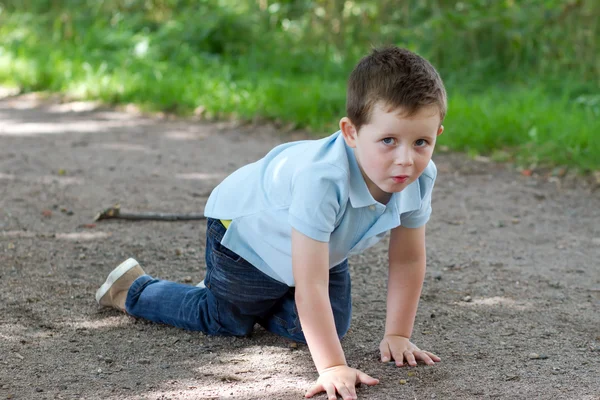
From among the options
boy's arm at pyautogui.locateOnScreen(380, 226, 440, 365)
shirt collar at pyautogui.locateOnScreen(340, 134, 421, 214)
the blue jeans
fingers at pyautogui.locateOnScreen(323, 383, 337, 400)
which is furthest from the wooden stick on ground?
fingers at pyautogui.locateOnScreen(323, 383, 337, 400)

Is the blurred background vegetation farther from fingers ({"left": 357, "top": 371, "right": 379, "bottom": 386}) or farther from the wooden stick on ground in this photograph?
fingers ({"left": 357, "top": 371, "right": 379, "bottom": 386})

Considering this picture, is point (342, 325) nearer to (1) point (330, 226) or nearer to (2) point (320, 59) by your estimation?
(1) point (330, 226)

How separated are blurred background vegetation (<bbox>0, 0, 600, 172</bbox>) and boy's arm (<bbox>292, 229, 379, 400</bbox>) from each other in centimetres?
327

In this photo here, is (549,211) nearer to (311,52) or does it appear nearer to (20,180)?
(20,180)

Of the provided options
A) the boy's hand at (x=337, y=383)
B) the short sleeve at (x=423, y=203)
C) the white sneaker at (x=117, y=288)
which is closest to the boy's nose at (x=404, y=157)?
the short sleeve at (x=423, y=203)

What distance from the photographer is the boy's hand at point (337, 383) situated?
2.25 meters

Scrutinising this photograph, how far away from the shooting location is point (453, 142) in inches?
223

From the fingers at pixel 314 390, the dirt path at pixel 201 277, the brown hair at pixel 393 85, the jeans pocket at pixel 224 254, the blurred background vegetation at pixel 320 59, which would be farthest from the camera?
the blurred background vegetation at pixel 320 59

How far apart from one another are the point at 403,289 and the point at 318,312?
0.42 meters

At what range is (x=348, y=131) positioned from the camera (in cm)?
233

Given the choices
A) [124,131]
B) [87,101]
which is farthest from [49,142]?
[87,101]

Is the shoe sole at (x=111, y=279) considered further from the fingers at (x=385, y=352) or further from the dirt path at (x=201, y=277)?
the fingers at (x=385, y=352)

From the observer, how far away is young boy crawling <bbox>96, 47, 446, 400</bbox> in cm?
223

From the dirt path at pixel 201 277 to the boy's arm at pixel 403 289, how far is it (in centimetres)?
7
